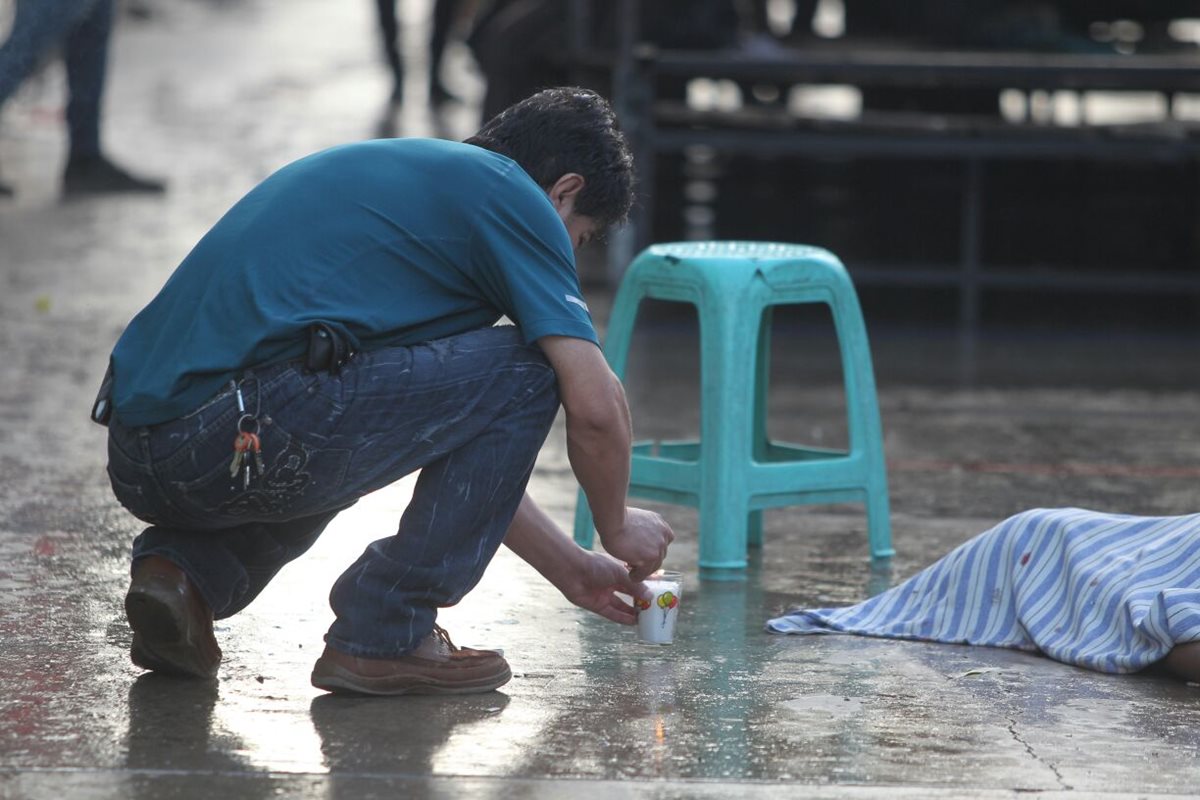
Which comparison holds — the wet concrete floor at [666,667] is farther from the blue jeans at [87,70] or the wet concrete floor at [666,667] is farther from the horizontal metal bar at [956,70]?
the blue jeans at [87,70]

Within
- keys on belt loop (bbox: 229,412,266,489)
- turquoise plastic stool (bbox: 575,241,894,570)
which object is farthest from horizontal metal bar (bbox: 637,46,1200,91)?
keys on belt loop (bbox: 229,412,266,489)

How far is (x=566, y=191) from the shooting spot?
3.18 metres

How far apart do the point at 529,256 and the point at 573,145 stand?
0.25 metres

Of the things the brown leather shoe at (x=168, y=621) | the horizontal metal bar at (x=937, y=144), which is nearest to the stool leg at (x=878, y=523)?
the brown leather shoe at (x=168, y=621)

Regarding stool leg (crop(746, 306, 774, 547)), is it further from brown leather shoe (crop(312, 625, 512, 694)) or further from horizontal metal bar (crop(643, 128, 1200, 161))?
horizontal metal bar (crop(643, 128, 1200, 161))

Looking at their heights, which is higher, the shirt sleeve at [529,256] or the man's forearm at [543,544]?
the shirt sleeve at [529,256]

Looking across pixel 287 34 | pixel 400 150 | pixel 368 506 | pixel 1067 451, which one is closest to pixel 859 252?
pixel 1067 451

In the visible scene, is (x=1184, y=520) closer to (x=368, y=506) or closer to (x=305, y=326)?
(x=305, y=326)

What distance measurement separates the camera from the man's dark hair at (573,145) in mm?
3164

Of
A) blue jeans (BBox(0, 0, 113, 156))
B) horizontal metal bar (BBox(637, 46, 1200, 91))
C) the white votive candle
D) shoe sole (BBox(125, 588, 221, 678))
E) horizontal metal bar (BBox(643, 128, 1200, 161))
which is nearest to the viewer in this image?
shoe sole (BBox(125, 588, 221, 678))

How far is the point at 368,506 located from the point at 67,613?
4.08ft

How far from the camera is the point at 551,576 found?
3.33 meters

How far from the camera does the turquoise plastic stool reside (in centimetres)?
429

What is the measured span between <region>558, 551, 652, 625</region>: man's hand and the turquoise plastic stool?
0.87m
